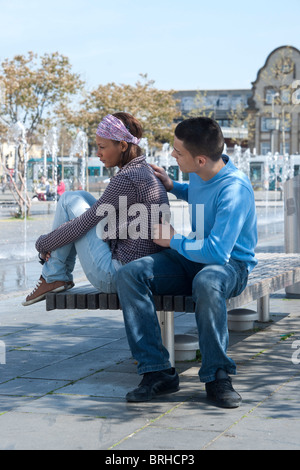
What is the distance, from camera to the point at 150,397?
13.0 feet

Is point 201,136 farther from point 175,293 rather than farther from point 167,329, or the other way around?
point 167,329

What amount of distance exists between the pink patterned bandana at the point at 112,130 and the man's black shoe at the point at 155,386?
4.30 ft

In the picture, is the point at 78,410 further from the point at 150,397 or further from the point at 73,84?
the point at 73,84

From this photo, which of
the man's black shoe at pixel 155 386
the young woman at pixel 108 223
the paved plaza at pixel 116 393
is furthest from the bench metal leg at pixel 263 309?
the man's black shoe at pixel 155 386

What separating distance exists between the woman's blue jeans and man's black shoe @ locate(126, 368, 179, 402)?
0.52 metres

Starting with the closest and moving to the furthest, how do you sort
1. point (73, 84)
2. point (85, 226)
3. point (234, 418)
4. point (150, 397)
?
1. point (234, 418)
2. point (150, 397)
3. point (85, 226)
4. point (73, 84)

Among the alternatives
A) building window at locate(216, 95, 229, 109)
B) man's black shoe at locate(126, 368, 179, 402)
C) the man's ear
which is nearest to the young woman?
the man's ear

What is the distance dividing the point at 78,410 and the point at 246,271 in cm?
119

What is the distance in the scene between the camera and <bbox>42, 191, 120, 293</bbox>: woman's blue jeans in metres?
4.24

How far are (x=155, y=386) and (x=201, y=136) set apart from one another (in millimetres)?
1310

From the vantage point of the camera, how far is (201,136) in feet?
13.7

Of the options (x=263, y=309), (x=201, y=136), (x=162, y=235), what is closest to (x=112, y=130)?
(x=201, y=136)

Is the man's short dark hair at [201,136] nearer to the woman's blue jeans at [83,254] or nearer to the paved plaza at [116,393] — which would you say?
the woman's blue jeans at [83,254]
